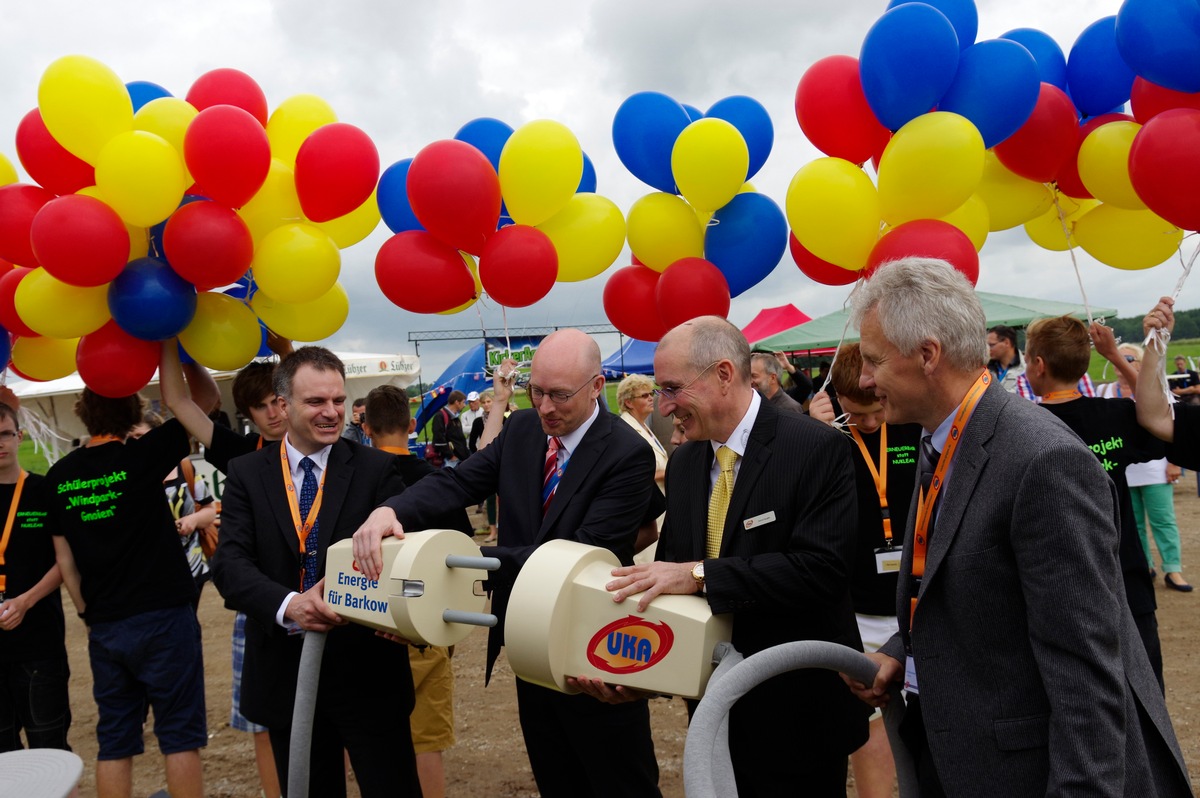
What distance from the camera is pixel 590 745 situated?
2664 millimetres

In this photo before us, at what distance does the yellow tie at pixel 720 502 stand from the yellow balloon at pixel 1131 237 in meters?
2.72

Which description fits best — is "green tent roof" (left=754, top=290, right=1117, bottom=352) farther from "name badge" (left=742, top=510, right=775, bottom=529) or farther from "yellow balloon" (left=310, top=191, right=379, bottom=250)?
"name badge" (left=742, top=510, right=775, bottom=529)

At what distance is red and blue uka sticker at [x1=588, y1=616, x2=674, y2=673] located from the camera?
2076 millimetres

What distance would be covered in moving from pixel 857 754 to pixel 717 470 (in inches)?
66.5

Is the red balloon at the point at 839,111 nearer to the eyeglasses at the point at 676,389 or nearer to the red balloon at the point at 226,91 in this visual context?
the eyeglasses at the point at 676,389

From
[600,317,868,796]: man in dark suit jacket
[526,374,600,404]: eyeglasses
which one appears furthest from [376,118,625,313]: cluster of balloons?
[600,317,868,796]: man in dark suit jacket

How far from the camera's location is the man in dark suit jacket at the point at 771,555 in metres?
2.20

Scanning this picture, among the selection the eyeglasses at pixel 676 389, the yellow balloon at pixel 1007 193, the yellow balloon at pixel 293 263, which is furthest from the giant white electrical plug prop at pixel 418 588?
the yellow balloon at pixel 1007 193

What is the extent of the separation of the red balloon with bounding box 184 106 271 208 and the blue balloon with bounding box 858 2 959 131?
2553 millimetres

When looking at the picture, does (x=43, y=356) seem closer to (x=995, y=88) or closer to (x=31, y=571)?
(x=31, y=571)

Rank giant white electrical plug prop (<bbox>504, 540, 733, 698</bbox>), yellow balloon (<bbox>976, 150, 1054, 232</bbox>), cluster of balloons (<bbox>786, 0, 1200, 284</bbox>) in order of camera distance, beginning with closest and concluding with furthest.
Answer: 1. giant white electrical plug prop (<bbox>504, 540, 733, 698</bbox>)
2. cluster of balloons (<bbox>786, 0, 1200, 284</bbox>)
3. yellow balloon (<bbox>976, 150, 1054, 232</bbox>)

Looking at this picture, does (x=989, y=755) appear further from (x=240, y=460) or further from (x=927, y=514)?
(x=240, y=460)

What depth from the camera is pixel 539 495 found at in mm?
2936

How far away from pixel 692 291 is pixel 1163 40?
205cm
